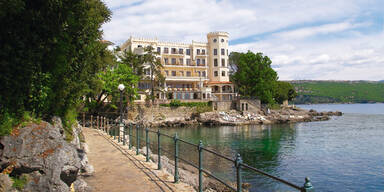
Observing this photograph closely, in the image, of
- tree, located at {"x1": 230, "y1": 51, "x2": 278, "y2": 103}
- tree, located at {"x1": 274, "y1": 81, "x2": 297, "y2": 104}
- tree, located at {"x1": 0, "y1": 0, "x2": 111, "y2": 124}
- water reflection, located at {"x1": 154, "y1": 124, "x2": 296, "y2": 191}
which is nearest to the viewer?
tree, located at {"x1": 0, "y1": 0, "x2": 111, "y2": 124}

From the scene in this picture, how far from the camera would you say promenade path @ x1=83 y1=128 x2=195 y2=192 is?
27.1 feet

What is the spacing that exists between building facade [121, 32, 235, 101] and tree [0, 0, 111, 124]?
47883mm

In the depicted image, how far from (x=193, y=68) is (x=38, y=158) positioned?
2459 inches

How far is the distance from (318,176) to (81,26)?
16625 mm

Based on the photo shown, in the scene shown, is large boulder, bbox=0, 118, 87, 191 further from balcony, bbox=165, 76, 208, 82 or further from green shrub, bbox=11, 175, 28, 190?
balcony, bbox=165, 76, 208, 82

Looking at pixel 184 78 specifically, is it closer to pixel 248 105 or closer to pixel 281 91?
pixel 248 105

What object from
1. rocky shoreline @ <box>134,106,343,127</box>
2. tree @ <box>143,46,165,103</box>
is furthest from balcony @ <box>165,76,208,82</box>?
rocky shoreline @ <box>134,106,343,127</box>

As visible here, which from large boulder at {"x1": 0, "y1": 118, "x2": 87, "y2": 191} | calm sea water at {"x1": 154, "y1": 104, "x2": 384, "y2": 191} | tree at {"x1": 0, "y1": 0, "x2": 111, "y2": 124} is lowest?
calm sea water at {"x1": 154, "y1": 104, "x2": 384, "y2": 191}

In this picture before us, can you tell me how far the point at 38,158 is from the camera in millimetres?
6008

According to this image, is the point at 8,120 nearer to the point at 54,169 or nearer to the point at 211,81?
the point at 54,169

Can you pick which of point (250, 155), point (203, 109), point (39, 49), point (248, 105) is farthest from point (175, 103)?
point (39, 49)

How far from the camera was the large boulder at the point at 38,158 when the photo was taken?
5.81 m

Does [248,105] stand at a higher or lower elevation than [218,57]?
lower

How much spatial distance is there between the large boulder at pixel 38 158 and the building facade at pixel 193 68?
51.0 m
